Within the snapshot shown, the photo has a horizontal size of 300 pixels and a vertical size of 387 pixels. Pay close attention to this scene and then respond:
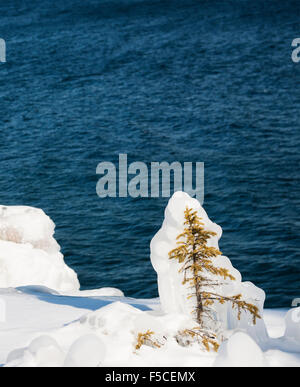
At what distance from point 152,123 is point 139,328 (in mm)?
47996

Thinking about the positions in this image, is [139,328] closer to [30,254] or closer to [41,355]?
[41,355]

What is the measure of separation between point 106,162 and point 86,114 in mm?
12856

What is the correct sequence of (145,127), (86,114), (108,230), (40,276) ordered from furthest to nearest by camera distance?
(86,114), (145,127), (108,230), (40,276)

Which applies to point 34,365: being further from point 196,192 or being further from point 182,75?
point 182,75

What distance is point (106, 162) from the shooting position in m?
57.3

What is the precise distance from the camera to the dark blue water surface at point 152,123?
45.0 meters

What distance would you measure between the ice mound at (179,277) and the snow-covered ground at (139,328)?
3 centimetres

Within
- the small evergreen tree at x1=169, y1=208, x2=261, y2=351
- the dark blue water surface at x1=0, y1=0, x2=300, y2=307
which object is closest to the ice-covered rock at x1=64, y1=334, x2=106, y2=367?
the small evergreen tree at x1=169, y1=208, x2=261, y2=351

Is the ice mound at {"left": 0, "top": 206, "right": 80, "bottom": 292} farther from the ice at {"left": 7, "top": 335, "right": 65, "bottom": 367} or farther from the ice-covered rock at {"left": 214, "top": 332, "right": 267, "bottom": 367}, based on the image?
the ice-covered rock at {"left": 214, "top": 332, "right": 267, "bottom": 367}

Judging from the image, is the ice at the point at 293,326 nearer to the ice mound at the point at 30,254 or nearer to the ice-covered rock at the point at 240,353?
the ice-covered rock at the point at 240,353

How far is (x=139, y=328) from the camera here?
59.2 ft

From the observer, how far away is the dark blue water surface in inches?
1772
